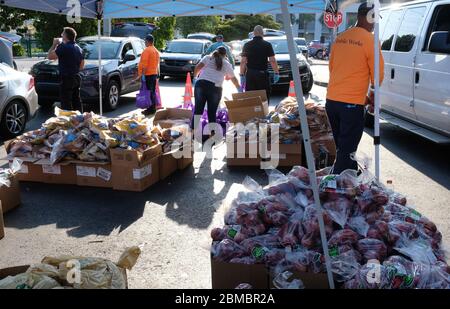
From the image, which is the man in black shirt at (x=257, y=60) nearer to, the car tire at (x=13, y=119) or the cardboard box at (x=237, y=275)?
the car tire at (x=13, y=119)

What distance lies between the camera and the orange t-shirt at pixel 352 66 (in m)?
5.24

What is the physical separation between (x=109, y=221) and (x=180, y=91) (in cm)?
1195

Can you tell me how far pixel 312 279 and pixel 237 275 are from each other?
Result: 1.71 ft

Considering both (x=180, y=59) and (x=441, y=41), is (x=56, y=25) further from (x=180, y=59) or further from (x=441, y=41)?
→ (x=441, y=41)

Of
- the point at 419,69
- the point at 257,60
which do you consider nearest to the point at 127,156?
the point at 257,60

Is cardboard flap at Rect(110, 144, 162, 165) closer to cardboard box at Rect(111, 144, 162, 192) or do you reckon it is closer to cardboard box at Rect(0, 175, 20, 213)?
cardboard box at Rect(111, 144, 162, 192)

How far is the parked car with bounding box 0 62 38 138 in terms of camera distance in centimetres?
867

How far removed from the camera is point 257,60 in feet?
30.7

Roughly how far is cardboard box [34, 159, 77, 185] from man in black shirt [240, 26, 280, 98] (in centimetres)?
435

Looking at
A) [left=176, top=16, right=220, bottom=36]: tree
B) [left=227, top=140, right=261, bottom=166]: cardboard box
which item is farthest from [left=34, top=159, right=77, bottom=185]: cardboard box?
[left=176, top=16, right=220, bottom=36]: tree

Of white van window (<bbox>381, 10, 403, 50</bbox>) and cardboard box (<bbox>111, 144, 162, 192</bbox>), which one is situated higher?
white van window (<bbox>381, 10, 403, 50</bbox>)

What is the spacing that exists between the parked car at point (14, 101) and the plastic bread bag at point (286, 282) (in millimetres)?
7208
